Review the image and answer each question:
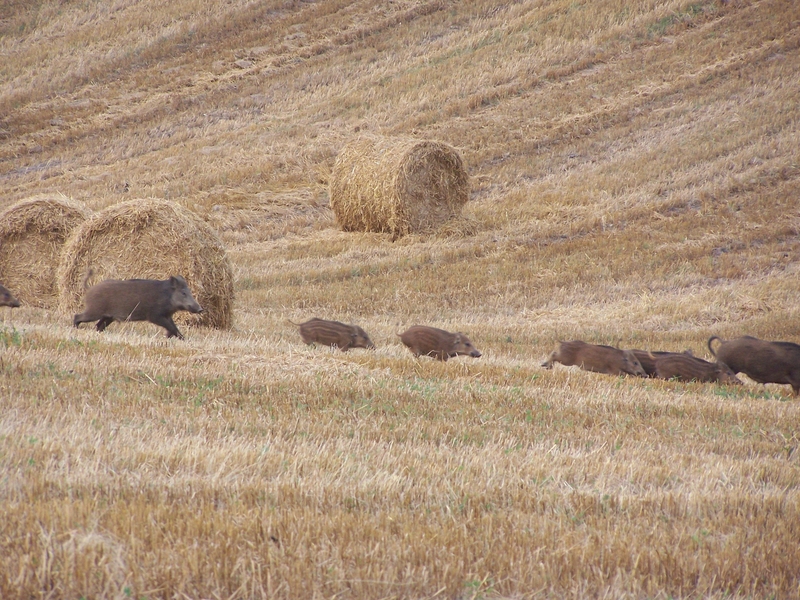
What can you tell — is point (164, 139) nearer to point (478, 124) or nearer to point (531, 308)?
point (478, 124)

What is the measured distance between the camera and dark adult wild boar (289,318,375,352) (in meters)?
9.98

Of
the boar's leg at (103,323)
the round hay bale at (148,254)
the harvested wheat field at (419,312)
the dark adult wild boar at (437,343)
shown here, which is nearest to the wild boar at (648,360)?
the harvested wheat field at (419,312)

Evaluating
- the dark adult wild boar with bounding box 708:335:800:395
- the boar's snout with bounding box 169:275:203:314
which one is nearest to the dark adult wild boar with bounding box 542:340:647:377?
the dark adult wild boar with bounding box 708:335:800:395

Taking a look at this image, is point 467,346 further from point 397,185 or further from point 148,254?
point 397,185

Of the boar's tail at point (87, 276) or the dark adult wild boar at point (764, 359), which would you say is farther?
the boar's tail at point (87, 276)

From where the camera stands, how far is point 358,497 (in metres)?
3.91

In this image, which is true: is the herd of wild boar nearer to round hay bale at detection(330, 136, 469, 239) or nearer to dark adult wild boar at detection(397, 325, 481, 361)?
dark adult wild boar at detection(397, 325, 481, 361)

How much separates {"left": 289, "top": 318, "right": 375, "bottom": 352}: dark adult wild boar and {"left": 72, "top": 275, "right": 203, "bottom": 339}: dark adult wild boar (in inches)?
59.5

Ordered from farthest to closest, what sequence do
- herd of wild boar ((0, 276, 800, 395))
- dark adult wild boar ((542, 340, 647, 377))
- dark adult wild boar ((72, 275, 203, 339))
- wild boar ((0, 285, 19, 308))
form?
wild boar ((0, 285, 19, 308))
dark adult wild boar ((542, 340, 647, 377))
dark adult wild boar ((72, 275, 203, 339))
herd of wild boar ((0, 276, 800, 395))

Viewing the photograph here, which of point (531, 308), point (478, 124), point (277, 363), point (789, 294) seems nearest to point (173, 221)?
point (277, 363)

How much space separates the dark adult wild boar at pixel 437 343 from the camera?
32.2ft

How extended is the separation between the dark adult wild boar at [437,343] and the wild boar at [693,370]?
232 centimetres

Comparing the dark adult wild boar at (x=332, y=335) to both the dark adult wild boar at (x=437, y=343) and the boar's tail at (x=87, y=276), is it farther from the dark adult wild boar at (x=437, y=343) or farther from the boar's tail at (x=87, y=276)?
the boar's tail at (x=87, y=276)

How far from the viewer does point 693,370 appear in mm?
9281
